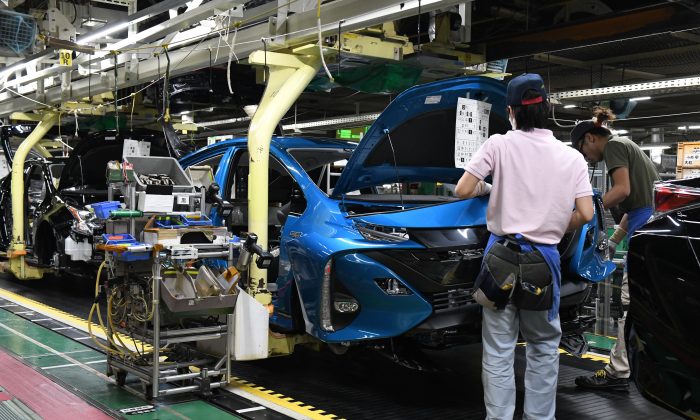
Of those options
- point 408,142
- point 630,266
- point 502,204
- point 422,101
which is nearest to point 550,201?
point 502,204

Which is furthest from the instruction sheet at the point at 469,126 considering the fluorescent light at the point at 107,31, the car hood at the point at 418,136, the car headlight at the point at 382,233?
the fluorescent light at the point at 107,31

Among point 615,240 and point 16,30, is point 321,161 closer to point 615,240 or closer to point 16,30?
point 615,240

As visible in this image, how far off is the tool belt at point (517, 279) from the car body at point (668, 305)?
1.37 ft

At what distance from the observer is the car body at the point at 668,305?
8.38ft

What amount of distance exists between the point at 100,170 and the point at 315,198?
5.18m

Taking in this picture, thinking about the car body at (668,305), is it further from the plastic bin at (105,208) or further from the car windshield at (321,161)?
the plastic bin at (105,208)

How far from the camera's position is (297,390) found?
4703mm

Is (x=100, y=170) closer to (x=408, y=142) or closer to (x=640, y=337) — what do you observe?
(x=408, y=142)

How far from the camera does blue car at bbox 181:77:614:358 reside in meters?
3.96

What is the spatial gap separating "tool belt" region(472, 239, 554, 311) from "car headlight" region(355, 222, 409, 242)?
823mm

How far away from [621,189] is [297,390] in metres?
2.50

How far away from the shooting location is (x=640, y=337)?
9.21ft

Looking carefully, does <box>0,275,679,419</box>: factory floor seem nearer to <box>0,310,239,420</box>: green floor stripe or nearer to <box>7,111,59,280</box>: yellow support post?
<box>0,310,239,420</box>: green floor stripe

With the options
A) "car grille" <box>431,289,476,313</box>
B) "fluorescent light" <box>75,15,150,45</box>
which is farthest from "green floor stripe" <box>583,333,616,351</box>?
"fluorescent light" <box>75,15,150,45</box>
